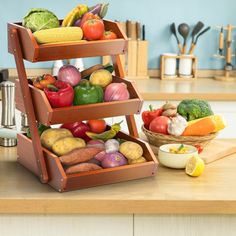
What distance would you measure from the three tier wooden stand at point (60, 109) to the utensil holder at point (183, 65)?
90.1 inches

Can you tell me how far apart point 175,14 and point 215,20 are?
29 cm

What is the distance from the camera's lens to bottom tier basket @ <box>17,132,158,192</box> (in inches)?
79.4

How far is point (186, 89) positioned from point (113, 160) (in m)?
2.02

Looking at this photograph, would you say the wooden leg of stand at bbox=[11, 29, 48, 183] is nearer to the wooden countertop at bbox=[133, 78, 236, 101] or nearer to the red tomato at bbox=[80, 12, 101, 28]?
the red tomato at bbox=[80, 12, 101, 28]

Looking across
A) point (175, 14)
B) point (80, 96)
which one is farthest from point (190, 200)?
point (175, 14)

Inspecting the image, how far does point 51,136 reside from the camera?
2.15 meters

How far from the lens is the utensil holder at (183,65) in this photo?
4.46 meters

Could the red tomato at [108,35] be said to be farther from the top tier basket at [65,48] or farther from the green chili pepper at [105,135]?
the green chili pepper at [105,135]

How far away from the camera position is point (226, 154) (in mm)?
2447

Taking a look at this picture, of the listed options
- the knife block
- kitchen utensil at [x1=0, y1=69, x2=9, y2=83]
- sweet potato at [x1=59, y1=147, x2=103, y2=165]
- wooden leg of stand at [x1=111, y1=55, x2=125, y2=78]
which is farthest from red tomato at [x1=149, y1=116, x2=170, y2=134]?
the knife block

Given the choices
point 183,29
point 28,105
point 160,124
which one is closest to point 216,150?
point 160,124

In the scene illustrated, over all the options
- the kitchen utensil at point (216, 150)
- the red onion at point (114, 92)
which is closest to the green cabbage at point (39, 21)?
the red onion at point (114, 92)

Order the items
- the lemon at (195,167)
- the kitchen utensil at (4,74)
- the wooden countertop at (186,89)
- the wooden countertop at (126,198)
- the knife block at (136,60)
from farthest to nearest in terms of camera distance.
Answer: the knife block at (136,60)
the kitchen utensil at (4,74)
the wooden countertop at (186,89)
the lemon at (195,167)
the wooden countertop at (126,198)

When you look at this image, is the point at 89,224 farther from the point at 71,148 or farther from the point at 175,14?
the point at 175,14
